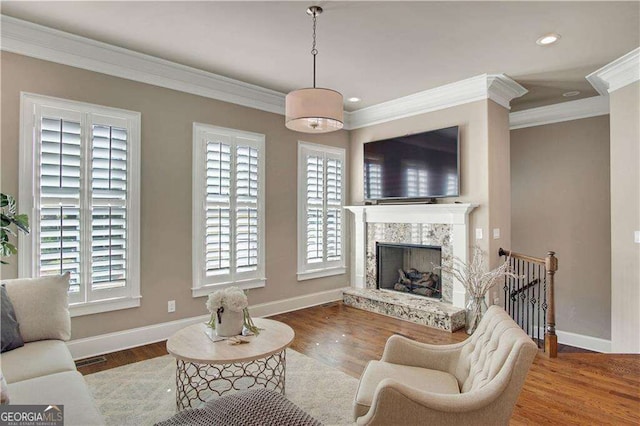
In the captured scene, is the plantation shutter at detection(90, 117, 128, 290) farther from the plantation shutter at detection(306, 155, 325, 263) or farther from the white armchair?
the white armchair

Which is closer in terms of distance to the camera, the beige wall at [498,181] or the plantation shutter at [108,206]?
the plantation shutter at [108,206]

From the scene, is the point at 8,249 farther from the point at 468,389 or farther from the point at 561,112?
the point at 561,112

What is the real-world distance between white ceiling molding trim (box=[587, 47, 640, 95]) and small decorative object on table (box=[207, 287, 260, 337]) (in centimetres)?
435

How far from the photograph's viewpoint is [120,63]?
3672 mm

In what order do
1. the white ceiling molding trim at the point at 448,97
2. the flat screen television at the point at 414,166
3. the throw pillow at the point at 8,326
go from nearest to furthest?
the throw pillow at the point at 8,326 → the white ceiling molding trim at the point at 448,97 → the flat screen television at the point at 414,166

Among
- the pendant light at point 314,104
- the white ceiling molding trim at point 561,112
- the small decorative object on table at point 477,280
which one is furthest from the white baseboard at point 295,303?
the white ceiling molding trim at point 561,112

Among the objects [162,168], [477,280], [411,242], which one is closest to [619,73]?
[477,280]

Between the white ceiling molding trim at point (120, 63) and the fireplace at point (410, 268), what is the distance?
280 centimetres

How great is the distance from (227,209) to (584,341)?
209 inches

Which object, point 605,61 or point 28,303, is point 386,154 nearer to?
point 605,61

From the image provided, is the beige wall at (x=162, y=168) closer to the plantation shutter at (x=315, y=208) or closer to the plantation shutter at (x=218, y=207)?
the plantation shutter at (x=218, y=207)

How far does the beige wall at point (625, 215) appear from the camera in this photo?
3820mm

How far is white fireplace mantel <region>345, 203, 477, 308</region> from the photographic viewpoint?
458 centimetres

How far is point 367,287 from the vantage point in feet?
18.7
